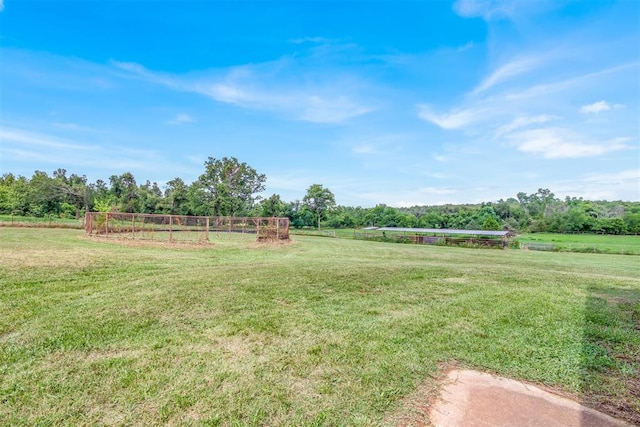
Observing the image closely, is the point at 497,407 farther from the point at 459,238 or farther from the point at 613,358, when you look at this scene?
the point at 459,238

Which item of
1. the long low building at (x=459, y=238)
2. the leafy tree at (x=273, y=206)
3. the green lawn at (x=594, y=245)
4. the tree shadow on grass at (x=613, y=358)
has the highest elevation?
the leafy tree at (x=273, y=206)

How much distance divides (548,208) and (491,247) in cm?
7453

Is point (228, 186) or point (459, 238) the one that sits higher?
point (228, 186)

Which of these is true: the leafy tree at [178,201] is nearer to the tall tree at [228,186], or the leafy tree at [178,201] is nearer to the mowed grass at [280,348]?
the tall tree at [228,186]

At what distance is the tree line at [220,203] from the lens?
141 ft

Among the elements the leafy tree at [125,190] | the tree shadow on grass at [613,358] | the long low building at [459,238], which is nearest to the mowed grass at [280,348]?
the tree shadow on grass at [613,358]

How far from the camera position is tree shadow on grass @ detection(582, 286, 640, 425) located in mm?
2331

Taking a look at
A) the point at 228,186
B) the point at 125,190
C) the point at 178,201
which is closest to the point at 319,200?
the point at 228,186

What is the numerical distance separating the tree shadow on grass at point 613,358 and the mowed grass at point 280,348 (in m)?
0.02

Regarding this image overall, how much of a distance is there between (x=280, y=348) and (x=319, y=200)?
47311 mm

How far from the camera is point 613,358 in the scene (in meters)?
3.13

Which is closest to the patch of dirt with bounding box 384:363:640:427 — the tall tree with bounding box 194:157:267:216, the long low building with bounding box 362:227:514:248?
the long low building with bounding box 362:227:514:248

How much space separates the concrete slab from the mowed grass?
0.16m

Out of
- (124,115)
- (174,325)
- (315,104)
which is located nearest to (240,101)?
(315,104)
